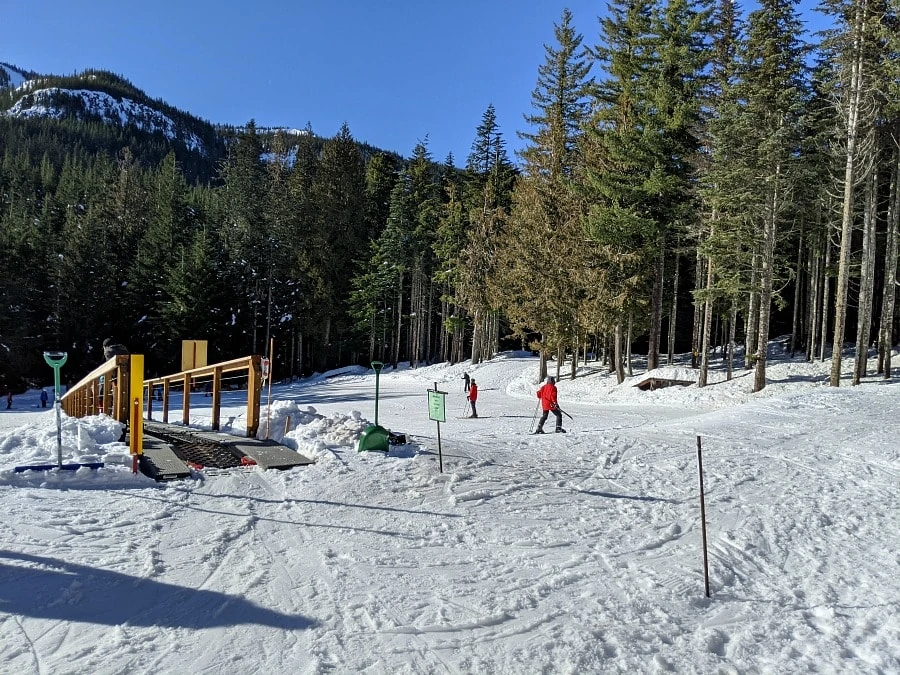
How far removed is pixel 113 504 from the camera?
19.3 feet

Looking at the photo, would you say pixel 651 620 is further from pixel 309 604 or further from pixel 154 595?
pixel 154 595

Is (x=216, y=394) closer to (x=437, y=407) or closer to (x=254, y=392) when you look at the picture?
(x=254, y=392)

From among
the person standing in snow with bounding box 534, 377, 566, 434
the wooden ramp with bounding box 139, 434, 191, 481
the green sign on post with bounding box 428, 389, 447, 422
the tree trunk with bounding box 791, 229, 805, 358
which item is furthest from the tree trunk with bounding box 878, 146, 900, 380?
the wooden ramp with bounding box 139, 434, 191, 481

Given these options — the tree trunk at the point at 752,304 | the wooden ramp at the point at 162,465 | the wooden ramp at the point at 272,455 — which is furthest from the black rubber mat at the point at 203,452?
the tree trunk at the point at 752,304

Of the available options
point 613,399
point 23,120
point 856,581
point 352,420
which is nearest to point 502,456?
point 352,420

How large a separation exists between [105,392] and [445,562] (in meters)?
Answer: 11.6

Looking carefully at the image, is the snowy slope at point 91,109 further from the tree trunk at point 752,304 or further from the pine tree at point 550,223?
the tree trunk at point 752,304

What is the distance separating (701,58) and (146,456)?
24976mm

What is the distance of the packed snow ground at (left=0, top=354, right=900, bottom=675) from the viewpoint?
359 cm

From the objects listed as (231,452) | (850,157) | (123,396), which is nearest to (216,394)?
(123,396)

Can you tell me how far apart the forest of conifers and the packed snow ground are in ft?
18.7

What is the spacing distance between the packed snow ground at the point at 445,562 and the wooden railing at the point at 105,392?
7.49 ft

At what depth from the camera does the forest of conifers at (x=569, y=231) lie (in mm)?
20156

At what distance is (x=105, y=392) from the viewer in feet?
43.1
